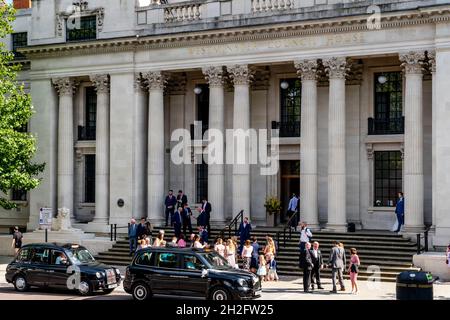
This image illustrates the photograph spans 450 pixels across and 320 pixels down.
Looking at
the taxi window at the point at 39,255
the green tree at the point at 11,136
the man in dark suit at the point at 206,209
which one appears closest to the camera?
the taxi window at the point at 39,255

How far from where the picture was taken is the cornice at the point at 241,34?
31.9 m

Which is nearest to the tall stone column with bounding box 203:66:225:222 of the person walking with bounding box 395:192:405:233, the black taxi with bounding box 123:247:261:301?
the person walking with bounding box 395:192:405:233

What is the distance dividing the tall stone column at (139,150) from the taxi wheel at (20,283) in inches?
484

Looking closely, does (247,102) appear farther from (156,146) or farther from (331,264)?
(331,264)

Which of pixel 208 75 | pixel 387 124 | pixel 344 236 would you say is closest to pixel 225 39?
pixel 208 75

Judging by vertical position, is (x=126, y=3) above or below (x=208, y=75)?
above

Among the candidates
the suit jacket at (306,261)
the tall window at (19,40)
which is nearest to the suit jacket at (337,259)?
the suit jacket at (306,261)

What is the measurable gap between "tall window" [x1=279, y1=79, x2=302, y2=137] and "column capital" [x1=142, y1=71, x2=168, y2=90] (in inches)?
231

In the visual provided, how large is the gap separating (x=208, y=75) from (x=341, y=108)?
6.69 metres

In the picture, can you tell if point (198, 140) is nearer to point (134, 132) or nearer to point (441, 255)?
point (134, 132)

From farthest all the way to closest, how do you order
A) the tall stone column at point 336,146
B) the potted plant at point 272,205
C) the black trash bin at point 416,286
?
the potted plant at point 272,205
the tall stone column at point 336,146
the black trash bin at point 416,286

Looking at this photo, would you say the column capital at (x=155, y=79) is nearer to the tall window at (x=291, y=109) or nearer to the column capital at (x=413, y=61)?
the tall window at (x=291, y=109)

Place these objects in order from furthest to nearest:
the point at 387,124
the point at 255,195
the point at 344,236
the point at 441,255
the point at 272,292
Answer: the point at 255,195
the point at 387,124
the point at 344,236
the point at 441,255
the point at 272,292

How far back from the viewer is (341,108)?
33.8m
